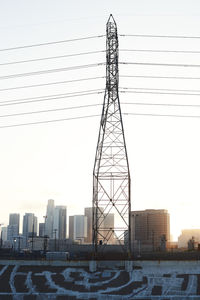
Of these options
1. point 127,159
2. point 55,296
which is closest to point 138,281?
point 55,296

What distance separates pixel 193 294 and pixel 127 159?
67.1ft

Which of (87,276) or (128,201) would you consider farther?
(128,201)

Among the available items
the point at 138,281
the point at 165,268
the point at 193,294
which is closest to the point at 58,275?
the point at 138,281

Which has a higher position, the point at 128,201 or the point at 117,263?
the point at 128,201

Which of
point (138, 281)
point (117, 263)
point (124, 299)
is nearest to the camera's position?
point (124, 299)

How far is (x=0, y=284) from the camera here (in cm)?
4947

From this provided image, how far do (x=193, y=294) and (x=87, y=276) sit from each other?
1454cm

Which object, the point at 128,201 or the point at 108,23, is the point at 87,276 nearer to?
the point at 128,201

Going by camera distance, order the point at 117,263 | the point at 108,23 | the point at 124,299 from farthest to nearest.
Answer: the point at 108,23 < the point at 117,263 < the point at 124,299

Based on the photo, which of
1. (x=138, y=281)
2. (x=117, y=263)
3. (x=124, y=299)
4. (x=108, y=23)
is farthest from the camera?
(x=108, y=23)

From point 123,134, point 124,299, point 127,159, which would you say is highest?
point 123,134

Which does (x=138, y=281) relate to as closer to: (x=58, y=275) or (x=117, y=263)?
(x=117, y=263)

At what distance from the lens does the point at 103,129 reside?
56094 millimetres

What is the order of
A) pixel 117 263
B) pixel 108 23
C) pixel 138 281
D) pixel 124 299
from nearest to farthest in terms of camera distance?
1. pixel 124 299
2. pixel 138 281
3. pixel 117 263
4. pixel 108 23
